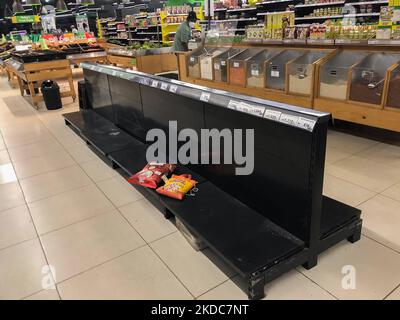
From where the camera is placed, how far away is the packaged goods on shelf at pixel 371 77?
3311 mm

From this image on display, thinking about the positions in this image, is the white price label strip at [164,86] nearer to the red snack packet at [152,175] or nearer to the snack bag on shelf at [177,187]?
the red snack packet at [152,175]

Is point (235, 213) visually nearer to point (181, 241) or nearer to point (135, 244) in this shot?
point (181, 241)

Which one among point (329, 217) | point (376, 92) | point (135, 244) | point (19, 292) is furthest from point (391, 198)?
point (19, 292)

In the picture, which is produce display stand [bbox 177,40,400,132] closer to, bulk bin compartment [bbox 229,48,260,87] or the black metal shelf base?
bulk bin compartment [bbox 229,48,260,87]

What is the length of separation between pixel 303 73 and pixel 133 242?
295cm

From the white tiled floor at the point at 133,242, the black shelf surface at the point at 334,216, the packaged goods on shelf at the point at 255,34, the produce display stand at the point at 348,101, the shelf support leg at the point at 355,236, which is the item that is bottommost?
the white tiled floor at the point at 133,242

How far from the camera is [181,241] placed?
2.17 meters

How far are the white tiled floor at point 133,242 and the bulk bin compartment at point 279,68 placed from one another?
120cm

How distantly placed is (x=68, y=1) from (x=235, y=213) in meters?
23.3

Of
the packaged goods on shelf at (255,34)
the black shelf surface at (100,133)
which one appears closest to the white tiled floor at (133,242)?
the black shelf surface at (100,133)

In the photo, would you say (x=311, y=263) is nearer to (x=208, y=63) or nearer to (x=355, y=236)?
(x=355, y=236)

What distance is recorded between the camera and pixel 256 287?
5.26 ft
